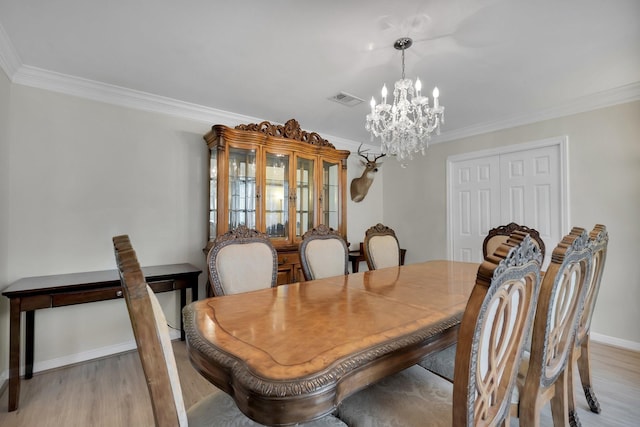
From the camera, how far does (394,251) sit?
289 centimetres

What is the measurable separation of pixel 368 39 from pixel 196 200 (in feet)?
7.48

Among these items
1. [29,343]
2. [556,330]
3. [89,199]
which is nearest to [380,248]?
[556,330]

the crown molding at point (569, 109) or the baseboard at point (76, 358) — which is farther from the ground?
the crown molding at point (569, 109)

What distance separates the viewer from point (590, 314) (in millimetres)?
1634

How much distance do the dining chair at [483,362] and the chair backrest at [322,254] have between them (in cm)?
114

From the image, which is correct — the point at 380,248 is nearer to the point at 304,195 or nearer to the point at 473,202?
the point at 304,195

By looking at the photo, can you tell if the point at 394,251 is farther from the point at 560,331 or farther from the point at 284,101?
the point at 284,101

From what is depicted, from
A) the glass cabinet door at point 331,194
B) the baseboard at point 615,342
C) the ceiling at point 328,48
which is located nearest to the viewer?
the ceiling at point 328,48

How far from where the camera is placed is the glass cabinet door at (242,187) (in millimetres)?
2998

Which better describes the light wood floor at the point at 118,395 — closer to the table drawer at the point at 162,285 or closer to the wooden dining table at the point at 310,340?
the table drawer at the point at 162,285

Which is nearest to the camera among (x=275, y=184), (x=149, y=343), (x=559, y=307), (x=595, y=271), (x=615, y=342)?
(x=149, y=343)

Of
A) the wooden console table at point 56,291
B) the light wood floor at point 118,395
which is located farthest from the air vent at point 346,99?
the light wood floor at point 118,395

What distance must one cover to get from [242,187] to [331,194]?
47.2 inches

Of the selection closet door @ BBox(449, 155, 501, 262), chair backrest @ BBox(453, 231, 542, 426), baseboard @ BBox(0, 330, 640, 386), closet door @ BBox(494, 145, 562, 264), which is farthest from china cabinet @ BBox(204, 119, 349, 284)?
chair backrest @ BBox(453, 231, 542, 426)
